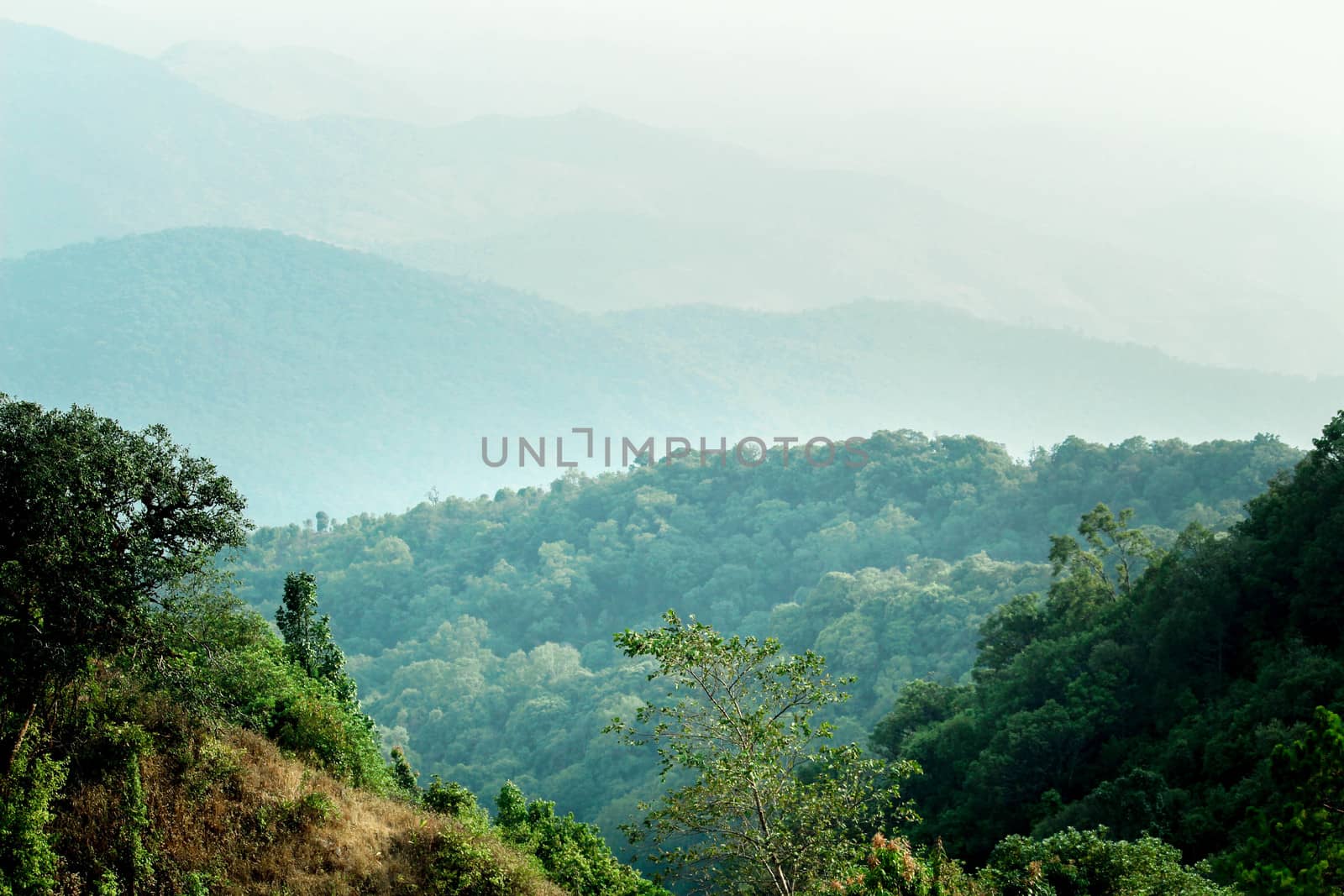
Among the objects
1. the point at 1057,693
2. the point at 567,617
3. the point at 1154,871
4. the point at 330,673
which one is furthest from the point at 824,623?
the point at 1154,871

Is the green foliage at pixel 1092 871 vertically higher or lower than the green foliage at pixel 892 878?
lower

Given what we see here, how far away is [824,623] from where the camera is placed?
83.4m

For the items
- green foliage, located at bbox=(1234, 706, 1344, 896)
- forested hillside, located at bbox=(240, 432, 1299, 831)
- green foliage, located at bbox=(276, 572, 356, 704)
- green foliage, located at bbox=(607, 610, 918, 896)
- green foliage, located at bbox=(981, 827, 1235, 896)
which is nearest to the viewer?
green foliage, located at bbox=(1234, 706, 1344, 896)

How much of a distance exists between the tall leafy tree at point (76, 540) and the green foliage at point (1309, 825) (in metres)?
14.6

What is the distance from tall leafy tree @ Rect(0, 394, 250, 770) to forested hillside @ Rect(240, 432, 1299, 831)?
5010cm

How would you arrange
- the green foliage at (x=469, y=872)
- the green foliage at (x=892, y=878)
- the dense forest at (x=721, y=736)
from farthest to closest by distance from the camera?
the green foliage at (x=469, y=872), the dense forest at (x=721, y=736), the green foliage at (x=892, y=878)

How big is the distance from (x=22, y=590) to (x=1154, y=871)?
17082mm

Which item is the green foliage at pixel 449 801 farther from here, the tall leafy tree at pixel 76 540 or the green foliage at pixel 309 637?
the tall leafy tree at pixel 76 540

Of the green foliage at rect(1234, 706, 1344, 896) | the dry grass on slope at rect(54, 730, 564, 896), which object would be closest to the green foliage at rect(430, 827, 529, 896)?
the dry grass on slope at rect(54, 730, 564, 896)

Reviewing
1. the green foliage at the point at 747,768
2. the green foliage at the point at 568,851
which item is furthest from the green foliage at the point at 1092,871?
the green foliage at the point at 568,851

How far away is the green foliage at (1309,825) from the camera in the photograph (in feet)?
38.9

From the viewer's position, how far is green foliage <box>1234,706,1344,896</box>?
11852 mm

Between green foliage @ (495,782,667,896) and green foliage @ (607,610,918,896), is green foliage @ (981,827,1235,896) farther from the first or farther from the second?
green foliage @ (495,782,667,896)

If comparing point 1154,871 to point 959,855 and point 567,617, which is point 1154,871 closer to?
point 959,855
